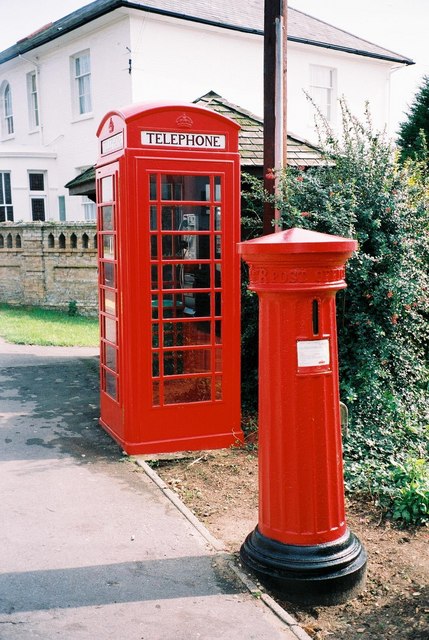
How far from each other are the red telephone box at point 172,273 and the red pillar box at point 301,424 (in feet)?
6.66

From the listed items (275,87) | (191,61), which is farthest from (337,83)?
(275,87)

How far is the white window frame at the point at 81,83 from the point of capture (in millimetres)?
17875

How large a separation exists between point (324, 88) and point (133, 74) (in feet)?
21.9

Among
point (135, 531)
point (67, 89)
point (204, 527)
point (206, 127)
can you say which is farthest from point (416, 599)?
point (67, 89)

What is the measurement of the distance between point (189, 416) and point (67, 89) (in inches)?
602

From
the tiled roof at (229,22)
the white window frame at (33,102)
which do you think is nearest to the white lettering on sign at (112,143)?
the tiled roof at (229,22)

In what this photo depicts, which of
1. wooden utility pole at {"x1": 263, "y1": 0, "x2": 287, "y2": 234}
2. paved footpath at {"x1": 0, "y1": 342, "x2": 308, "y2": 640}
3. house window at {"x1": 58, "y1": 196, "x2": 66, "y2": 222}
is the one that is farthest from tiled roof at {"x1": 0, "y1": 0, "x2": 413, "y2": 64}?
paved footpath at {"x1": 0, "y1": 342, "x2": 308, "y2": 640}

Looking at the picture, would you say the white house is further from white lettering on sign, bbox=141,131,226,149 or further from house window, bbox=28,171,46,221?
white lettering on sign, bbox=141,131,226,149

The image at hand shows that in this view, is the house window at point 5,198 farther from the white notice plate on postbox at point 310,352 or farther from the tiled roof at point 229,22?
the white notice plate on postbox at point 310,352

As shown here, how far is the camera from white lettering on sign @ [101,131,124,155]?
17.3 feet

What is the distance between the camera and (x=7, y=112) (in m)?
22.1

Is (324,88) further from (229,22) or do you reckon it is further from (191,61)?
(191,61)

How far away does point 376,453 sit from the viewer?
5391 mm

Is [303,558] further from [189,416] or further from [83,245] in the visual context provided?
[83,245]
